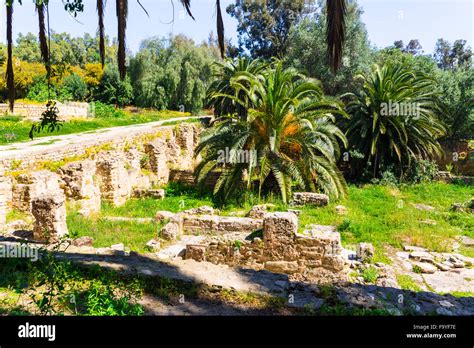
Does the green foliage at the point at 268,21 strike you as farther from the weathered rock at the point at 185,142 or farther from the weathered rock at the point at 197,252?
the weathered rock at the point at 197,252

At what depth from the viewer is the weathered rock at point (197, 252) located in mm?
8070

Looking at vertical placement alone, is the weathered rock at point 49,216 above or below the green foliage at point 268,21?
below

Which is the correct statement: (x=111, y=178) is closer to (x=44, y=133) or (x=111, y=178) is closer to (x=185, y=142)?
(x=44, y=133)

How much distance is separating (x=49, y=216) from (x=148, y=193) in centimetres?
577

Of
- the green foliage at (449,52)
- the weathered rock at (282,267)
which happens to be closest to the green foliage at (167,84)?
the weathered rock at (282,267)

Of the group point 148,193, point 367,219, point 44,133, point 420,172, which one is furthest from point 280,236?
point 44,133

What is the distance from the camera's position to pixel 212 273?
5219 millimetres

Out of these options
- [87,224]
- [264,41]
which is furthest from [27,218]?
[264,41]

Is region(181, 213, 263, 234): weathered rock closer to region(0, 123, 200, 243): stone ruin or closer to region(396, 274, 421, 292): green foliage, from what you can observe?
region(0, 123, 200, 243): stone ruin

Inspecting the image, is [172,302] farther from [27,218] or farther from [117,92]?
[117,92]

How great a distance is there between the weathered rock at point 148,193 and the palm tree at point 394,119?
9.65 m

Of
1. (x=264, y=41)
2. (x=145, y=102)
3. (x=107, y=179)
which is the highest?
(x=264, y=41)

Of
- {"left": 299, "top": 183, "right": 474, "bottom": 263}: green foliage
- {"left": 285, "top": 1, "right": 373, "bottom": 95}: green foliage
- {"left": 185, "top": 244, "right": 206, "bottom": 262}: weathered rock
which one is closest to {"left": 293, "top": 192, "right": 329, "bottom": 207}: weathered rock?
{"left": 299, "top": 183, "right": 474, "bottom": 263}: green foliage
